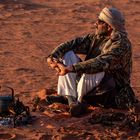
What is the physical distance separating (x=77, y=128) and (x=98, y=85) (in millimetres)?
791

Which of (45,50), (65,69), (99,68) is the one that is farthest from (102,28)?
(45,50)

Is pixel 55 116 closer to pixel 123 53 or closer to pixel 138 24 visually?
pixel 123 53

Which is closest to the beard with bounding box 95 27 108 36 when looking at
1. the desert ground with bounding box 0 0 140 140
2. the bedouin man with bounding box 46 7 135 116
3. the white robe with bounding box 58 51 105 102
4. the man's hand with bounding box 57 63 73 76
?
the bedouin man with bounding box 46 7 135 116

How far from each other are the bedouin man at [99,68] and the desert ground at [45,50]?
19 cm

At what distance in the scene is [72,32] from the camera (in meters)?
12.8

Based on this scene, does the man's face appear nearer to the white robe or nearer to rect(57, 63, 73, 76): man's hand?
the white robe

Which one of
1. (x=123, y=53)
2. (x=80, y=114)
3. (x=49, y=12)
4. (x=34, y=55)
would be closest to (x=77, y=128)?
(x=80, y=114)

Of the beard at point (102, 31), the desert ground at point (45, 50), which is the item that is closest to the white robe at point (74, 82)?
the desert ground at point (45, 50)

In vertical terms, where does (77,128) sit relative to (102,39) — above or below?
below

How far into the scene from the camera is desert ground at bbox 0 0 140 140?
638cm

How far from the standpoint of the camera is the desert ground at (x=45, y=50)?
20.9ft

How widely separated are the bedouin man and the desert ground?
189 mm

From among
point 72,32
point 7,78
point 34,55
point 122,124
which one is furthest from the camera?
point 72,32

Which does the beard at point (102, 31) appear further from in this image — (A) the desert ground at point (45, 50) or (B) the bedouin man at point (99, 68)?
(A) the desert ground at point (45, 50)
